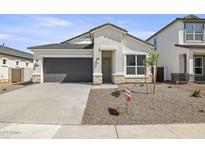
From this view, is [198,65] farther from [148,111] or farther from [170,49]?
[148,111]

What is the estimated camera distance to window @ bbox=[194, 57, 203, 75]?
2309 cm

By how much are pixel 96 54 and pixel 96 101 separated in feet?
30.5

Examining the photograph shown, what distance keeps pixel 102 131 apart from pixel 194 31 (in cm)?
1986

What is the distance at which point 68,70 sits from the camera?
22.7 metres

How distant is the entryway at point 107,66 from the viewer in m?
22.2

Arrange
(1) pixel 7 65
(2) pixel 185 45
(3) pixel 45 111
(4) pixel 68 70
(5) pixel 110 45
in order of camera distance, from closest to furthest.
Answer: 1. (3) pixel 45 111
2. (5) pixel 110 45
3. (2) pixel 185 45
4. (4) pixel 68 70
5. (1) pixel 7 65

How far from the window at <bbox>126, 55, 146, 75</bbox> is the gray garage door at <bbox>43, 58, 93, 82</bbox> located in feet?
14.2

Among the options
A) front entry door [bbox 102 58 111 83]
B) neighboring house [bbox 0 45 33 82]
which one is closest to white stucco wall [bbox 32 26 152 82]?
front entry door [bbox 102 58 111 83]

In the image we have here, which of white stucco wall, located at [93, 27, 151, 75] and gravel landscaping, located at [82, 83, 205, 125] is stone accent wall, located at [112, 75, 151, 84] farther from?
gravel landscaping, located at [82, 83, 205, 125]

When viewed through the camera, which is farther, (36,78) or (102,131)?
(36,78)

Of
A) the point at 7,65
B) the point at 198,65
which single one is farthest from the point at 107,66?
the point at 7,65

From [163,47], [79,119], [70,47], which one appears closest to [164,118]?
[79,119]

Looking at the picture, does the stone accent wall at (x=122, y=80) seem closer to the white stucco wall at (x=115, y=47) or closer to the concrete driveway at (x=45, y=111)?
the white stucco wall at (x=115, y=47)
